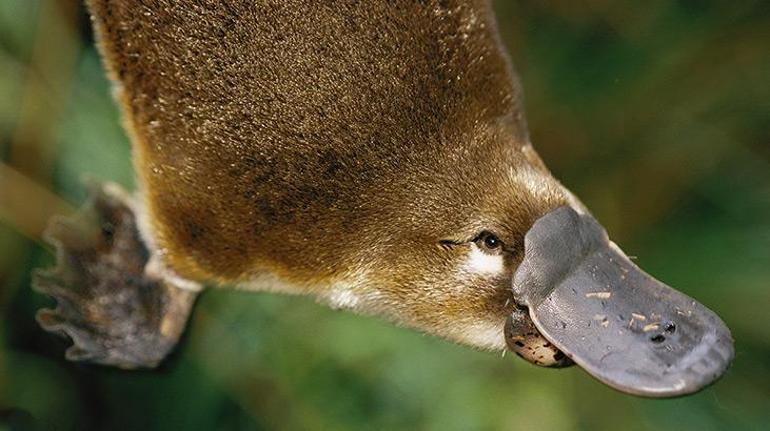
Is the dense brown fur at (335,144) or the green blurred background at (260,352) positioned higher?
the dense brown fur at (335,144)

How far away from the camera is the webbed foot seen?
151 centimetres

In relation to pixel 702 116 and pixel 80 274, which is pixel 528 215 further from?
pixel 702 116

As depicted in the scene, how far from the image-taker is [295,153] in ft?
3.52

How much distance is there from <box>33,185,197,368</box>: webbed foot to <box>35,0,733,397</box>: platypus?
0.27 m

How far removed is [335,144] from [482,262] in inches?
8.4

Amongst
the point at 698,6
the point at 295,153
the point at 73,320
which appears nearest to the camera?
the point at 295,153

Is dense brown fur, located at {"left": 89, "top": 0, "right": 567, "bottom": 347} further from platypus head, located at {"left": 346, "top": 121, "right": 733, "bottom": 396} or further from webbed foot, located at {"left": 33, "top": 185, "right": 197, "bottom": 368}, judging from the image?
webbed foot, located at {"left": 33, "top": 185, "right": 197, "bottom": 368}

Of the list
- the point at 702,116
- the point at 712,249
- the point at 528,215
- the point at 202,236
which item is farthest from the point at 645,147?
the point at 202,236

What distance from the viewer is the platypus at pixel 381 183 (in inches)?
40.9

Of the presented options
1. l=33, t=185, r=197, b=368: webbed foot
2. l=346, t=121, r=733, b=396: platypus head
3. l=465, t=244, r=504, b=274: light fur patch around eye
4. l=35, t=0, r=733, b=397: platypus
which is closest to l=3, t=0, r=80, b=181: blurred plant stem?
l=33, t=185, r=197, b=368: webbed foot

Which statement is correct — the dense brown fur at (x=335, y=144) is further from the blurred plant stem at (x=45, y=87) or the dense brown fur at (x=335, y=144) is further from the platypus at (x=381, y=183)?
the blurred plant stem at (x=45, y=87)

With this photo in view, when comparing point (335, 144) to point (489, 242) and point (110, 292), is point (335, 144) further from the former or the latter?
point (110, 292)

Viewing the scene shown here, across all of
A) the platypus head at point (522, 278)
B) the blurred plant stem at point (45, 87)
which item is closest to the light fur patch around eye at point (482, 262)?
the platypus head at point (522, 278)

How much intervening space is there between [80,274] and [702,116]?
111 cm
